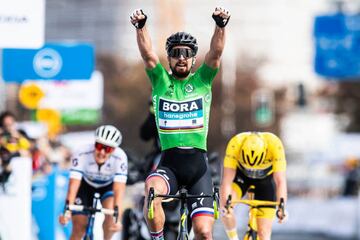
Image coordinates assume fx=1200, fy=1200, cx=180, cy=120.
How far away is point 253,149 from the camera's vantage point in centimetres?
1338

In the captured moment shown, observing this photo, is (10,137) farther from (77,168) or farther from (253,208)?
(253,208)

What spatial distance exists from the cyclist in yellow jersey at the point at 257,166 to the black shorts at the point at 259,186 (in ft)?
0.06

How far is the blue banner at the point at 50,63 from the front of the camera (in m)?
20.8

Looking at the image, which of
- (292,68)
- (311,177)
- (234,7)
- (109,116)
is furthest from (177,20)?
(311,177)

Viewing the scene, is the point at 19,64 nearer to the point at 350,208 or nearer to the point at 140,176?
the point at 140,176

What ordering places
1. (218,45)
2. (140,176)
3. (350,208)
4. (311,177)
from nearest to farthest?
(218,45), (140,176), (350,208), (311,177)

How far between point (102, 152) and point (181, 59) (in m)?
2.83

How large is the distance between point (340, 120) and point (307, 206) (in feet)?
155

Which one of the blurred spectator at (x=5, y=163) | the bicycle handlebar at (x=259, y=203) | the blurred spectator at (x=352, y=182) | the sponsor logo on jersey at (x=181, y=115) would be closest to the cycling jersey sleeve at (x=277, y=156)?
the bicycle handlebar at (x=259, y=203)

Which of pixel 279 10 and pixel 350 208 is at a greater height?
pixel 279 10

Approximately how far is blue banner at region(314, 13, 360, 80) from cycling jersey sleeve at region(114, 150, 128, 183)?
81.2ft

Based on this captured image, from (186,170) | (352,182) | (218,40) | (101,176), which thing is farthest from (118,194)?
(352,182)

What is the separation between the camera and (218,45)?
11359 mm

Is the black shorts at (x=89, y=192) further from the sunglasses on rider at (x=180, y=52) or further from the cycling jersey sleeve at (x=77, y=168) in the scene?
the sunglasses on rider at (x=180, y=52)
